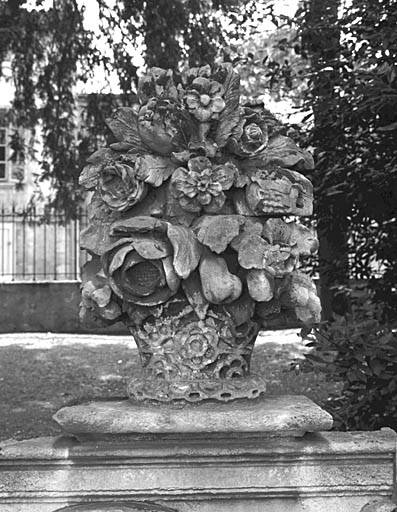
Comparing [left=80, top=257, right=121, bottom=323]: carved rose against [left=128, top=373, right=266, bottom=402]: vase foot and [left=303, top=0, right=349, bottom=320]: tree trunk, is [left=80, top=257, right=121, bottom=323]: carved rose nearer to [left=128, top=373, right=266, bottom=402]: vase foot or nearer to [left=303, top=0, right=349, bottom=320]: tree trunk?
[left=128, top=373, right=266, bottom=402]: vase foot

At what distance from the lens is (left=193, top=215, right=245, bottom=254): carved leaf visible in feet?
7.97

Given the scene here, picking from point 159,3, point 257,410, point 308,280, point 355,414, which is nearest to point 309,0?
point 159,3

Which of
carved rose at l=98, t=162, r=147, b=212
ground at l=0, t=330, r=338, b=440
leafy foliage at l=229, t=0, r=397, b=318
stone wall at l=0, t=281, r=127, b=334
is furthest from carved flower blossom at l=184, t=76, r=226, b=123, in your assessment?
stone wall at l=0, t=281, r=127, b=334

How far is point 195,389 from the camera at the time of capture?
2.46 meters

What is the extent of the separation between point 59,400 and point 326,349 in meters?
4.26

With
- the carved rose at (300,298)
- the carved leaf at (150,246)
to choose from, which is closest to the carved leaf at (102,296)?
the carved leaf at (150,246)

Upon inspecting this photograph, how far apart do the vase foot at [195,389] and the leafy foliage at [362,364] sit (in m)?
1.60

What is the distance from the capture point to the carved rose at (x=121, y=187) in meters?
2.51

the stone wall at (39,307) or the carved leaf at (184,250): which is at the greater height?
the carved leaf at (184,250)

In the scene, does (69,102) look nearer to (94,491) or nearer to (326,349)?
(326,349)

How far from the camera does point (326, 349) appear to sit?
4.05 meters

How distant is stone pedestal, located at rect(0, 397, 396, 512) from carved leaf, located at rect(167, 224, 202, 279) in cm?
44

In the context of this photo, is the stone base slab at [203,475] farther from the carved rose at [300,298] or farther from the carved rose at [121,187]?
the carved rose at [121,187]

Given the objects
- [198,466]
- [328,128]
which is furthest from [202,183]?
[328,128]
